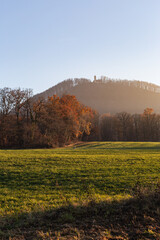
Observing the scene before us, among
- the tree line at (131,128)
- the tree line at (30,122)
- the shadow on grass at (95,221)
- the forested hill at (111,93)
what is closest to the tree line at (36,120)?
the tree line at (30,122)

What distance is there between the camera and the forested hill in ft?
477

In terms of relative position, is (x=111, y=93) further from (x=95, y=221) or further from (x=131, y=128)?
(x=95, y=221)

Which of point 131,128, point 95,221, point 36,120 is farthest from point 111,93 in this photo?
point 95,221

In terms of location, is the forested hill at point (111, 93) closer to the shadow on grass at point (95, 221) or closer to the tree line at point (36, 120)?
the tree line at point (36, 120)

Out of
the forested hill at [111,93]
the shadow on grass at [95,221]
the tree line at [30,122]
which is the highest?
the forested hill at [111,93]

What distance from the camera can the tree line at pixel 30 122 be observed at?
48969mm

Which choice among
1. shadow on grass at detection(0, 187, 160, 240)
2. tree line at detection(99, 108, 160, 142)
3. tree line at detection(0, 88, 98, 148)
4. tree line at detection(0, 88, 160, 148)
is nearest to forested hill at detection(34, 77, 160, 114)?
tree line at detection(99, 108, 160, 142)

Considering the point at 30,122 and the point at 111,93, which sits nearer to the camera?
the point at 30,122

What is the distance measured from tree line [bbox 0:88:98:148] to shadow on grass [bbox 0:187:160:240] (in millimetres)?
42489

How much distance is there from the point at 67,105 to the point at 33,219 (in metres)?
56.8

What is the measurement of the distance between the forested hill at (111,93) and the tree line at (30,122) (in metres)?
81.1

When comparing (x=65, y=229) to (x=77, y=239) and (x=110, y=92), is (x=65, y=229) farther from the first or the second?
(x=110, y=92)

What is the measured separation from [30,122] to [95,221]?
49.6 m

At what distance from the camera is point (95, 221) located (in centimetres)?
483
